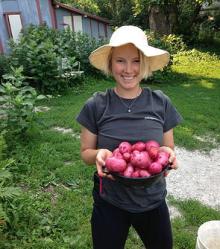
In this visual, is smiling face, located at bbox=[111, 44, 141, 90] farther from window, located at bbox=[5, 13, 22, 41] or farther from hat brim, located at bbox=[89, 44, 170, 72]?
window, located at bbox=[5, 13, 22, 41]

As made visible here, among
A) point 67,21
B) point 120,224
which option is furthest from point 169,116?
point 67,21

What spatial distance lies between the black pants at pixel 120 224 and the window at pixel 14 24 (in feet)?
38.3

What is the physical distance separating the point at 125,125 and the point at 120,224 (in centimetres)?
62

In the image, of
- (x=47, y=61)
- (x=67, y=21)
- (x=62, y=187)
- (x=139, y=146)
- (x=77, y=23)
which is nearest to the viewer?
(x=139, y=146)

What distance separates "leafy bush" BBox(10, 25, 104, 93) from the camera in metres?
9.92

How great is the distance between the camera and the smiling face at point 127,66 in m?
2.21

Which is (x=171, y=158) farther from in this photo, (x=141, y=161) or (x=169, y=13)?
(x=169, y=13)

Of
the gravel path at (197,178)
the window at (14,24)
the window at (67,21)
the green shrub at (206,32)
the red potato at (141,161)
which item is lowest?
the green shrub at (206,32)

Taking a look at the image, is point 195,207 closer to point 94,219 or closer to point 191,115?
point 94,219

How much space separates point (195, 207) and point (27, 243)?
6.51ft

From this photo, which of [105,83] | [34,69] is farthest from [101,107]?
[105,83]

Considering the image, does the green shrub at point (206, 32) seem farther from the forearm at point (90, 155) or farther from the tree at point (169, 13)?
the forearm at point (90, 155)

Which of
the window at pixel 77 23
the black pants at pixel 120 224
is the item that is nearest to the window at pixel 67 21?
A: the window at pixel 77 23

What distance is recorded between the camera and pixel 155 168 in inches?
79.1
